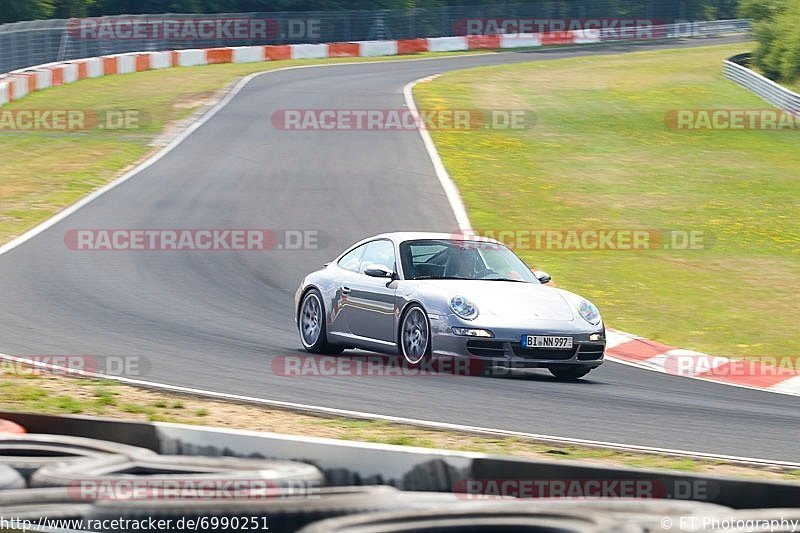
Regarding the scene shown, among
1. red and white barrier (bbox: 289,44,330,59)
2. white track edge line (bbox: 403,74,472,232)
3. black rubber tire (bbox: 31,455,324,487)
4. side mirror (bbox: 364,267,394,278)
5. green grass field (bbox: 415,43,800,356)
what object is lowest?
green grass field (bbox: 415,43,800,356)

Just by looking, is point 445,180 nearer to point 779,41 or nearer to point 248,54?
point 779,41

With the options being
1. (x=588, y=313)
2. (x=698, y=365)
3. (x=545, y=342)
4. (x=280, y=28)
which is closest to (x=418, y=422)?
(x=545, y=342)

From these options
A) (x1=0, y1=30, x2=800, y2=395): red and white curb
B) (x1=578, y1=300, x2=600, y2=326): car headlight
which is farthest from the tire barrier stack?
(x1=0, y1=30, x2=800, y2=395): red and white curb

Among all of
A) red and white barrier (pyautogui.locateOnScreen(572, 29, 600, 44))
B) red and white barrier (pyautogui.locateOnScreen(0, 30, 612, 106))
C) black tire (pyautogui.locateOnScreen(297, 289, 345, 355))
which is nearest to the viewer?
black tire (pyautogui.locateOnScreen(297, 289, 345, 355))

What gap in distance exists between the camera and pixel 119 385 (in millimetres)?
10070

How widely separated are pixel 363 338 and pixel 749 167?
18975mm

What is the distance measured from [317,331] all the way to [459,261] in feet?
5.24

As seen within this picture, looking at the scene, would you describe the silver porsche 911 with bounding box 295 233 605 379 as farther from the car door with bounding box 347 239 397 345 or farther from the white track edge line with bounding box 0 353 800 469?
the white track edge line with bounding box 0 353 800 469

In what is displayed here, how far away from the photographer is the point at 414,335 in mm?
11336

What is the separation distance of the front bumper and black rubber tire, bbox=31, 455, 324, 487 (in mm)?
4668

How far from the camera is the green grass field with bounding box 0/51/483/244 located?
861 inches

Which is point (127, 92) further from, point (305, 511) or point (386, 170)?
point (305, 511)

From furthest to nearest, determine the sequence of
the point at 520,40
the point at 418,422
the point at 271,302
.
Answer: the point at 520,40, the point at 271,302, the point at 418,422

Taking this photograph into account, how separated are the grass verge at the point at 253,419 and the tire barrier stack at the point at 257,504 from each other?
6.59ft
